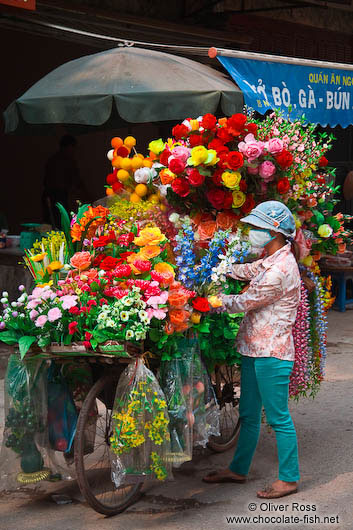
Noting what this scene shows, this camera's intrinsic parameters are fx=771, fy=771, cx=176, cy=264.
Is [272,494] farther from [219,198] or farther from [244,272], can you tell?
[219,198]

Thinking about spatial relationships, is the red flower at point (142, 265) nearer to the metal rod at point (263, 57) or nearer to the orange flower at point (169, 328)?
the orange flower at point (169, 328)

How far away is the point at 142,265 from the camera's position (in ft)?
12.5

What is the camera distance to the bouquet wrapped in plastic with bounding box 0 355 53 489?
154 inches

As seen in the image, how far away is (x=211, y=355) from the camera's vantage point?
14.0 ft

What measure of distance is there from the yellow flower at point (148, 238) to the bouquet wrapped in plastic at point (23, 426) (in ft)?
2.64

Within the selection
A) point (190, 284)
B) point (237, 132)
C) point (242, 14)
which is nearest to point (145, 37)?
point (242, 14)

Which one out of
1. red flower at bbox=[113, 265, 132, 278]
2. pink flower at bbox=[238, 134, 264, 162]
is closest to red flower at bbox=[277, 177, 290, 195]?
pink flower at bbox=[238, 134, 264, 162]

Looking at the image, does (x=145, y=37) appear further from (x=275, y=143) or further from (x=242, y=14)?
(x=275, y=143)

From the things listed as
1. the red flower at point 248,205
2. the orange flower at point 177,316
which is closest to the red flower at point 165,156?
the red flower at point 248,205

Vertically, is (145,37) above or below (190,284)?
above

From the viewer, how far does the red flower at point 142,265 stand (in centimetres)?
381

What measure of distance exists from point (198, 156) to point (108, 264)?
2.56ft

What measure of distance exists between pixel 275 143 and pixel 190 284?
0.95 metres

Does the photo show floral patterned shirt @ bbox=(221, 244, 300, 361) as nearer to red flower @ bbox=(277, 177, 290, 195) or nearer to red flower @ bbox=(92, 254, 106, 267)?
red flower @ bbox=(277, 177, 290, 195)
